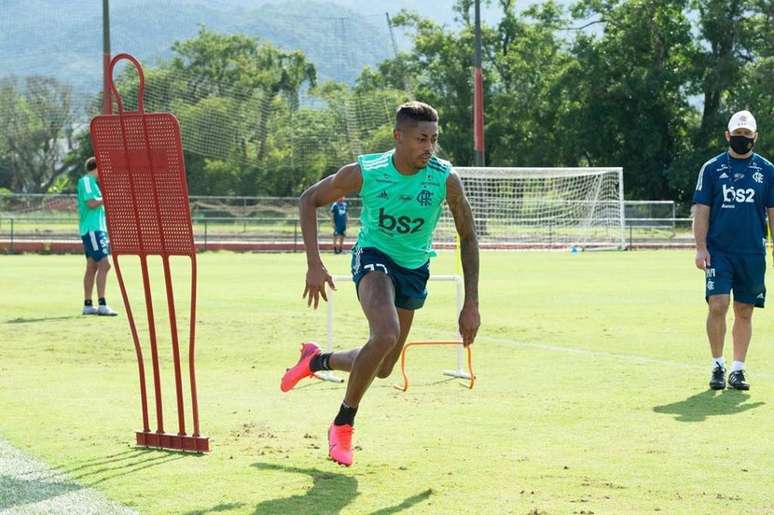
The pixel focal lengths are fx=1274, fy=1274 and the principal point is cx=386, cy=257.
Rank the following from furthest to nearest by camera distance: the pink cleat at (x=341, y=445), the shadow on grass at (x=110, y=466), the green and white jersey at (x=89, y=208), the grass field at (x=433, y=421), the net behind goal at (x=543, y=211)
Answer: the net behind goal at (x=543, y=211) < the green and white jersey at (x=89, y=208) < the pink cleat at (x=341, y=445) < the shadow on grass at (x=110, y=466) < the grass field at (x=433, y=421)

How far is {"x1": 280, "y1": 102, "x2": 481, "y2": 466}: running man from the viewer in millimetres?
7102

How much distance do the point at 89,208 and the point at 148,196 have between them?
9.88 metres

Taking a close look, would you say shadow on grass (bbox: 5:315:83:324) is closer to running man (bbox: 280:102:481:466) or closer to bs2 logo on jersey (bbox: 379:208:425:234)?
running man (bbox: 280:102:481:466)

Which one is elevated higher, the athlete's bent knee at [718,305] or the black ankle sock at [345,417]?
the athlete's bent knee at [718,305]

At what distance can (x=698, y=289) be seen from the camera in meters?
22.1

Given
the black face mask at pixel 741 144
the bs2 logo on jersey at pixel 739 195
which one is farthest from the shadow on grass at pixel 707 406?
the black face mask at pixel 741 144

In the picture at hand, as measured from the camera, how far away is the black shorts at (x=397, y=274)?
24.2 ft

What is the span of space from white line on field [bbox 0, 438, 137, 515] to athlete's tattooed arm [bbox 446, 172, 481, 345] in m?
2.31

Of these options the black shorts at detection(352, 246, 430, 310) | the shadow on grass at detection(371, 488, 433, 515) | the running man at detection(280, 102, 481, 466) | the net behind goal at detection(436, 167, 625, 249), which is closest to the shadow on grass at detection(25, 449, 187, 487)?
the running man at detection(280, 102, 481, 466)

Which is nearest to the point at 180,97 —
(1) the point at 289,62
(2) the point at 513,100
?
(2) the point at 513,100

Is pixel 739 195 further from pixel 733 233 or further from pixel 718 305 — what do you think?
pixel 718 305

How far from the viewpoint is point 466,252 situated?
24.5ft

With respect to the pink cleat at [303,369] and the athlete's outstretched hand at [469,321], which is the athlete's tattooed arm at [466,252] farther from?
the pink cleat at [303,369]

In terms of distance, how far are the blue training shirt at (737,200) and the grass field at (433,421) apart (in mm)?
1200
